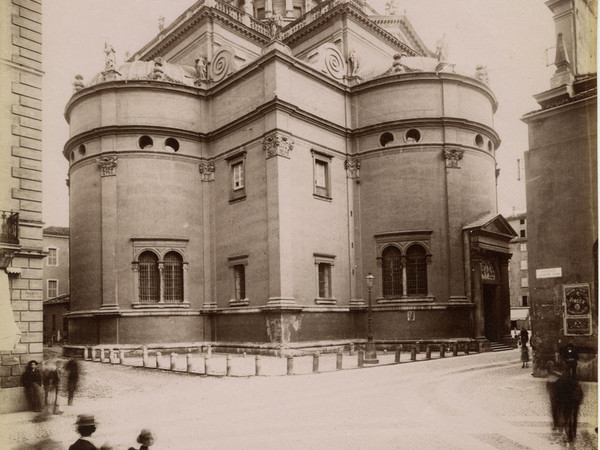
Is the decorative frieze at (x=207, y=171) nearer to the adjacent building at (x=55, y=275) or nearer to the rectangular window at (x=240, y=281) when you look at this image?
the rectangular window at (x=240, y=281)

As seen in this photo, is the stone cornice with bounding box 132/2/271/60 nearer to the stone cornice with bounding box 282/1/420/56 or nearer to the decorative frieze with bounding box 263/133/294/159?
the stone cornice with bounding box 282/1/420/56

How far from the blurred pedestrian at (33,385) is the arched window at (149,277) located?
19749 mm

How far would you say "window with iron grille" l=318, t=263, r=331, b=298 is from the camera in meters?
29.9

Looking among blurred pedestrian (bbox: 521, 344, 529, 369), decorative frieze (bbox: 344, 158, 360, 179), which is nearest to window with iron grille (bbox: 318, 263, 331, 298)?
decorative frieze (bbox: 344, 158, 360, 179)

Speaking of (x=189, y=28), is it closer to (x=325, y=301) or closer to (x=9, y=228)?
(x=325, y=301)

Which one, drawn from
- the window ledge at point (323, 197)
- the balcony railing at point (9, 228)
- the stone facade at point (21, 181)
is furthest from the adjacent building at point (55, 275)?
the window ledge at point (323, 197)

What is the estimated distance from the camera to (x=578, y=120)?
15805mm

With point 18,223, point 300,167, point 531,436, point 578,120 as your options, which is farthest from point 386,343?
point 18,223

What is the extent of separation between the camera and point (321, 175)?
30.7 meters

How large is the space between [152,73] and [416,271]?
17090 millimetres

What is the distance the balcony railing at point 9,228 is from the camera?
32.8 ft

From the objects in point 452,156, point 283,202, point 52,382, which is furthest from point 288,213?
point 52,382

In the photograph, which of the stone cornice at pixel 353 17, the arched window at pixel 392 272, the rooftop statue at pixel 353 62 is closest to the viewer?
the arched window at pixel 392 272

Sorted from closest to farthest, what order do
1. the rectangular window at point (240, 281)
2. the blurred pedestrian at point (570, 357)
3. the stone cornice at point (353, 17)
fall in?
the blurred pedestrian at point (570, 357) → the rectangular window at point (240, 281) → the stone cornice at point (353, 17)
